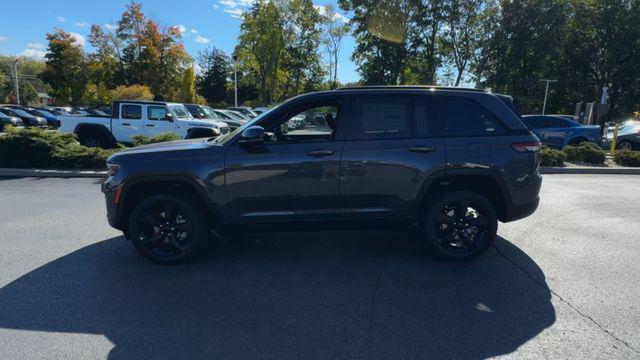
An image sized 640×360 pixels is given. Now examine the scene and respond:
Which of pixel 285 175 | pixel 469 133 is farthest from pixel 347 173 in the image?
pixel 469 133

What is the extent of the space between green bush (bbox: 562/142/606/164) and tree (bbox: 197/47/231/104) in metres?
52.6

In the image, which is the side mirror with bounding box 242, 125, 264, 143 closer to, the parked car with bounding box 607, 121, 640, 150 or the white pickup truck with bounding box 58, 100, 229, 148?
the white pickup truck with bounding box 58, 100, 229, 148

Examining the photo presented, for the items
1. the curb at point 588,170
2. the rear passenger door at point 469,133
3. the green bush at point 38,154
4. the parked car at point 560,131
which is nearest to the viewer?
the rear passenger door at point 469,133

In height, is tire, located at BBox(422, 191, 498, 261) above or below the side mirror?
below

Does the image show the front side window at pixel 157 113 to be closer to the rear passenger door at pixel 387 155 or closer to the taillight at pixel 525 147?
the rear passenger door at pixel 387 155

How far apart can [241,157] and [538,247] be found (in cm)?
383

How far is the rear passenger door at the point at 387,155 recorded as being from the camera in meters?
4.18

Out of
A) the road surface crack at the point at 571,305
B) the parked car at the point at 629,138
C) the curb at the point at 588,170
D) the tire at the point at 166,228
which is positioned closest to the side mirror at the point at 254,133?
the tire at the point at 166,228

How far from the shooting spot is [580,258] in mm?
4582

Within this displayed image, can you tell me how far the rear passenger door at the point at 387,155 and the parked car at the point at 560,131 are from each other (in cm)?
1207

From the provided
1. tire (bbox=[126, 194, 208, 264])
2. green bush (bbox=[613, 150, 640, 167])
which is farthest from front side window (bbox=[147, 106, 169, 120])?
green bush (bbox=[613, 150, 640, 167])

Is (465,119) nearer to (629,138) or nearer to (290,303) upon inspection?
(290,303)

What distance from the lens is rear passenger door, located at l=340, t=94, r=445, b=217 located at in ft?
13.7

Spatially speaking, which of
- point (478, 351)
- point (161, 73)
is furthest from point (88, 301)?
point (161, 73)
